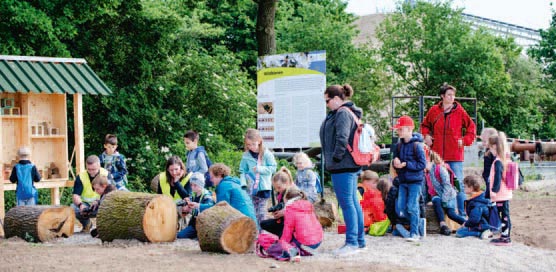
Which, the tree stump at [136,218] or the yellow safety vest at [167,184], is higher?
the yellow safety vest at [167,184]

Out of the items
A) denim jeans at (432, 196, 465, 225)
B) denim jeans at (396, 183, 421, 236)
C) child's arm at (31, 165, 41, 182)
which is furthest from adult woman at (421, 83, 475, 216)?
child's arm at (31, 165, 41, 182)

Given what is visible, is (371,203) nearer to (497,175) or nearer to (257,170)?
(257,170)

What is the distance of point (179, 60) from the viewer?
63.1 feet

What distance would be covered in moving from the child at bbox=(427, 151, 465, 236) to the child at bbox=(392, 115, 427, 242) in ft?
2.21

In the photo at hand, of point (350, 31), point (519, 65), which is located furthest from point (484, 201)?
point (519, 65)

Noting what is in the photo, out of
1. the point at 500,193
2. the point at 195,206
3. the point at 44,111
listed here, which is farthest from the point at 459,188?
the point at 44,111

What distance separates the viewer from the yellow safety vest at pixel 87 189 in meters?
11.5

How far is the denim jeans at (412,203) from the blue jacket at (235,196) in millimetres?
2038

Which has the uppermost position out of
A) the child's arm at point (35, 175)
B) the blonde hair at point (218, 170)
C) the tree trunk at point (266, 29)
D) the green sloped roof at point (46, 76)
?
the tree trunk at point (266, 29)

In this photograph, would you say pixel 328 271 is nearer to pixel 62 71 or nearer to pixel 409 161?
pixel 409 161

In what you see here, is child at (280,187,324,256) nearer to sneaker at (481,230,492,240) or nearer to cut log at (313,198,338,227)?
sneaker at (481,230,492,240)

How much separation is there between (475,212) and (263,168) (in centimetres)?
290

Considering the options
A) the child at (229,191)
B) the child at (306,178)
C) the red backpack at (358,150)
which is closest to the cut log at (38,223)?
the child at (229,191)

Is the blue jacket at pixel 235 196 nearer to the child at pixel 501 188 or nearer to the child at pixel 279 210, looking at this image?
the child at pixel 279 210
